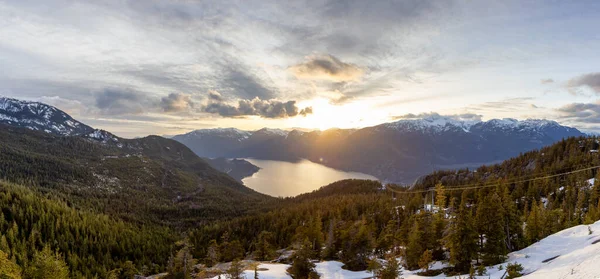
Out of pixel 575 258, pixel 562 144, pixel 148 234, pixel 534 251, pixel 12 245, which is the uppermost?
pixel 562 144

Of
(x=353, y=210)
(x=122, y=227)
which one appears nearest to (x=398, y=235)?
(x=353, y=210)

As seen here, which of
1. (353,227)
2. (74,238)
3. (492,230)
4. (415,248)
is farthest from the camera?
(74,238)

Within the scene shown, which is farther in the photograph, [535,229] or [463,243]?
[535,229]

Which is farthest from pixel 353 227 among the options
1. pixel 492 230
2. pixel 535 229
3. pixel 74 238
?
pixel 74 238

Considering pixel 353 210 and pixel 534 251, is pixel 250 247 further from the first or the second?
pixel 534 251

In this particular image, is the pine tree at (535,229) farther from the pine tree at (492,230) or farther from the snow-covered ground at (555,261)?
the pine tree at (492,230)

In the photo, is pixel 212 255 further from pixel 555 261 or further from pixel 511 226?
pixel 555 261

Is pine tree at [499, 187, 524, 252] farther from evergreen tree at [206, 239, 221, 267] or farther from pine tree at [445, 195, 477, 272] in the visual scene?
evergreen tree at [206, 239, 221, 267]

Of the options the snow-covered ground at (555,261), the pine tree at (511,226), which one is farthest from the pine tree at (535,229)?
the snow-covered ground at (555,261)
